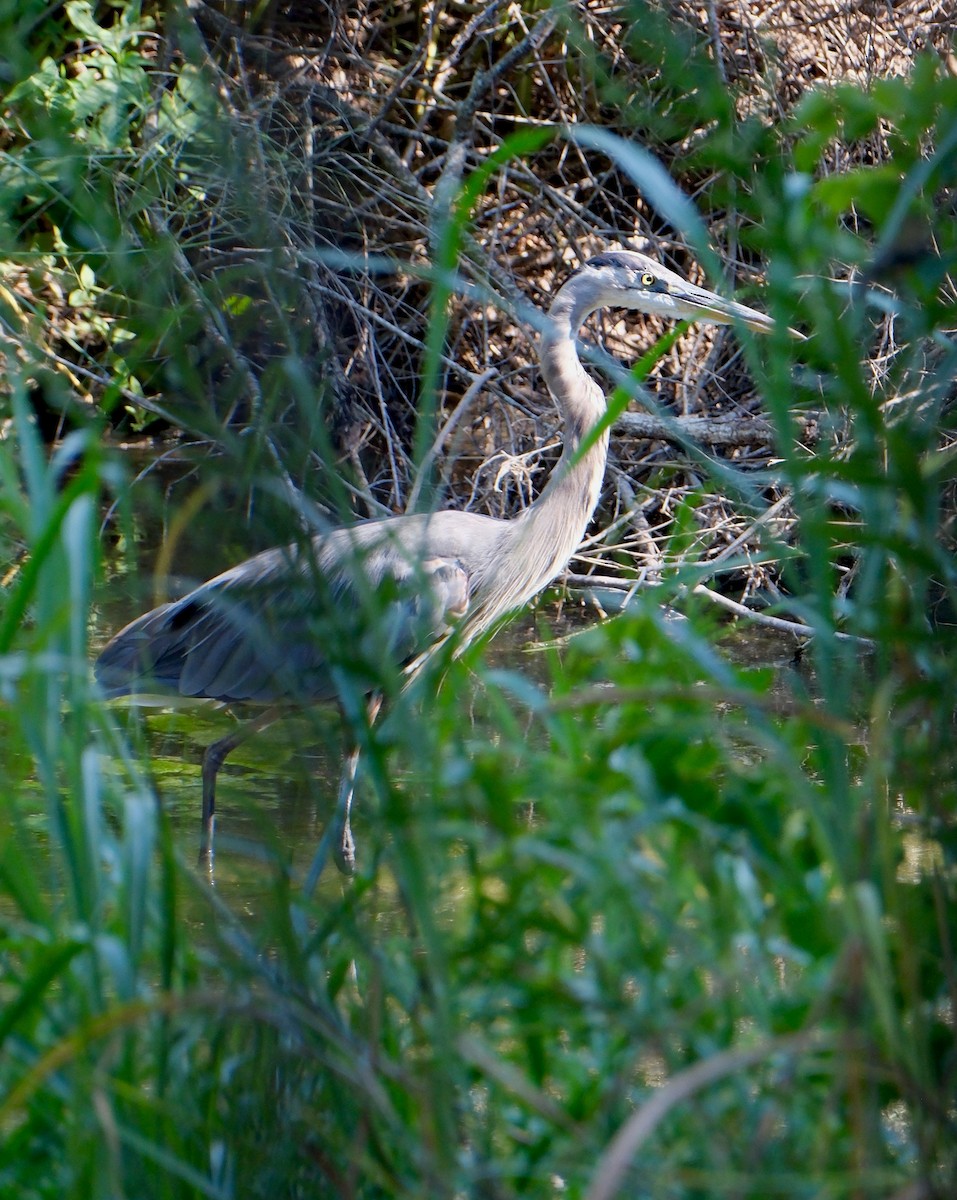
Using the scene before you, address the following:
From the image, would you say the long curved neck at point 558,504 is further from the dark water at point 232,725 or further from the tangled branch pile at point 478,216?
the tangled branch pile at point 478,216

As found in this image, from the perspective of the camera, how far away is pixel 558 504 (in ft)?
14.5

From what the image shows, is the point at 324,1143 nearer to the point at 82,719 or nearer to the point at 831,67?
the point at 82,719

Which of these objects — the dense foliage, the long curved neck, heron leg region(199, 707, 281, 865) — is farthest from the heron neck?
the dense foliage

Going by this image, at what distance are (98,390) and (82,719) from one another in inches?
213

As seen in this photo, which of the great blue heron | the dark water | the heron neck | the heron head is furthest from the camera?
the heron head

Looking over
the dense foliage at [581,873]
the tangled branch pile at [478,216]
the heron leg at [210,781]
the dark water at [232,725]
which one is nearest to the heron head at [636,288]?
the tangled branch pile at [478,216]

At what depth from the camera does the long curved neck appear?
4336 mm

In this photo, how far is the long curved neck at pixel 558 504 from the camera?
434 cm

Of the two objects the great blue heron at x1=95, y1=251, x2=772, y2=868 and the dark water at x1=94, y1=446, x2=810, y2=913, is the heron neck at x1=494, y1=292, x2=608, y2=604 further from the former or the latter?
the dark water at x1=94, y1=446, x2=810, y2=913

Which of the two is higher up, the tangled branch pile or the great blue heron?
the tangled branch pile

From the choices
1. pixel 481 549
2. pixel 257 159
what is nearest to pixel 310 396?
pixel 257 159

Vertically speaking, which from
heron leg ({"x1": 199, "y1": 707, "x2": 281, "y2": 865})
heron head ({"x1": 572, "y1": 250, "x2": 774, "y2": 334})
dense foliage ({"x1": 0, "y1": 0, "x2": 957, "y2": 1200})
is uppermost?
heron head ({"x1": 572, "y1": 250, "x2": 774, "y2": 334})

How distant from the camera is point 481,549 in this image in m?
4.38

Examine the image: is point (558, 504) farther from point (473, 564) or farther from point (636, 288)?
point (636, 288)
